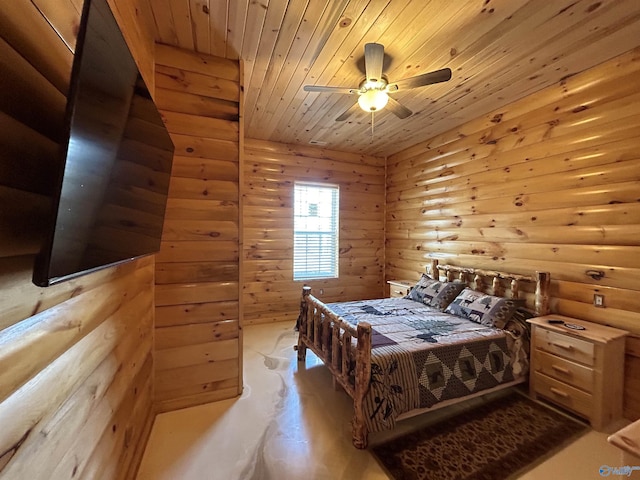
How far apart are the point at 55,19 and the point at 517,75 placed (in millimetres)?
3178

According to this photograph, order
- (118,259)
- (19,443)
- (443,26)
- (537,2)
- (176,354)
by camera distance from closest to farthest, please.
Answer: (19,443), (118,259), (537,2), (443,26), (176,354)

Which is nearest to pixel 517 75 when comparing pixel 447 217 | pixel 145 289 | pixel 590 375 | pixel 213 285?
pixel 447 217

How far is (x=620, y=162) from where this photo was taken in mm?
2182

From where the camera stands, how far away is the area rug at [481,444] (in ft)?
5.32

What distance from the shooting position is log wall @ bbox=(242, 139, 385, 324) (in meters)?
4.20

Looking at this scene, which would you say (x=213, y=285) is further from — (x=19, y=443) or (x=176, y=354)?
(x=19, y=443)

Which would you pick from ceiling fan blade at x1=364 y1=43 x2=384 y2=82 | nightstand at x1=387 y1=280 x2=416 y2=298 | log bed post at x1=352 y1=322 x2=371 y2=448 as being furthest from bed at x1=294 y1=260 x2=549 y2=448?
ceiling fan blade at x1=364 y1=43 x2=384 y2=82

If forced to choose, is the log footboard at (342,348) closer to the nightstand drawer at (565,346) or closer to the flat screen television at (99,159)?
the flat screen television at (99,159)

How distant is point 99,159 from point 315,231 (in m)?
3.92

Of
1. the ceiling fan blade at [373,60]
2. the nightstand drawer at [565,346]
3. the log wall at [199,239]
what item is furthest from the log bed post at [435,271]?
the log wall at [199,239]

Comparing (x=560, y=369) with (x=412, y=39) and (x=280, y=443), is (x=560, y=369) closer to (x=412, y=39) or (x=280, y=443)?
(x=280, y=443)

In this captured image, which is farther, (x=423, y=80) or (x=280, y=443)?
(x=423, y=80)

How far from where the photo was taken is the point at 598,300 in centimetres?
226

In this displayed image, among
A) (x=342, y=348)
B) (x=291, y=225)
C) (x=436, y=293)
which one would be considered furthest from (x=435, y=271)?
(x=291, y=225)
